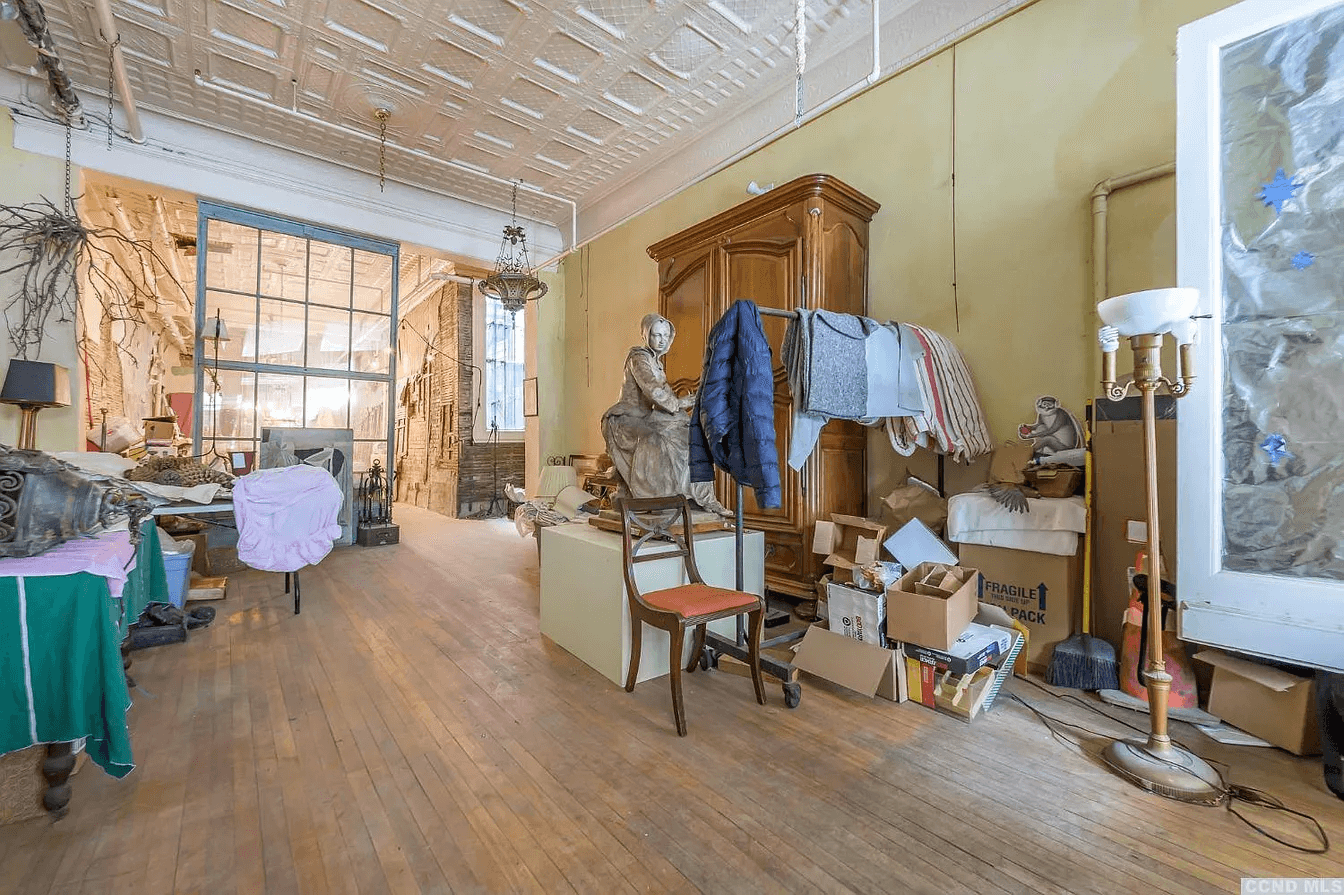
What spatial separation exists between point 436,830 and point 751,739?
3.50 ft

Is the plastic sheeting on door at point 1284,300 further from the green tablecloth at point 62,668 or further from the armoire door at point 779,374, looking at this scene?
the green tablecloth at point 62,668

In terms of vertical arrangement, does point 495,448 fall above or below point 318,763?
above

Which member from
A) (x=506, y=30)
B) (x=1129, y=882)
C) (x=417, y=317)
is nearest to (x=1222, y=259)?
(x=1129, y=882)

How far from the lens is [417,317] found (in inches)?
425

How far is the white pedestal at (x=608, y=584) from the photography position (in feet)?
8.20

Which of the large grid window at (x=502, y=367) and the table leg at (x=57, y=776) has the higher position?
the large grid window at (x=502, y=367)

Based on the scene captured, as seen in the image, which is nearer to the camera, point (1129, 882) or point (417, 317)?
point (1129, 882)

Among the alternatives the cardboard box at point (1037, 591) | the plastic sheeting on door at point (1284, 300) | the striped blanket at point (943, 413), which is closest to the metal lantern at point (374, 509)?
the striped blanket at point (943, 413)

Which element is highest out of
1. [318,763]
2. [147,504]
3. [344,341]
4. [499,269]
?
[499,269]

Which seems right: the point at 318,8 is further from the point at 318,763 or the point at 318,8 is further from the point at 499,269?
the point at 318,763

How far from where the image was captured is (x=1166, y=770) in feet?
5.78

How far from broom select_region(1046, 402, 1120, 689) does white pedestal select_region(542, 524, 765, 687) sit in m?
1.34

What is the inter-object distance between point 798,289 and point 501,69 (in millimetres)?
3105

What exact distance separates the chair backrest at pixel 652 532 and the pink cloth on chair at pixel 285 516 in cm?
218
